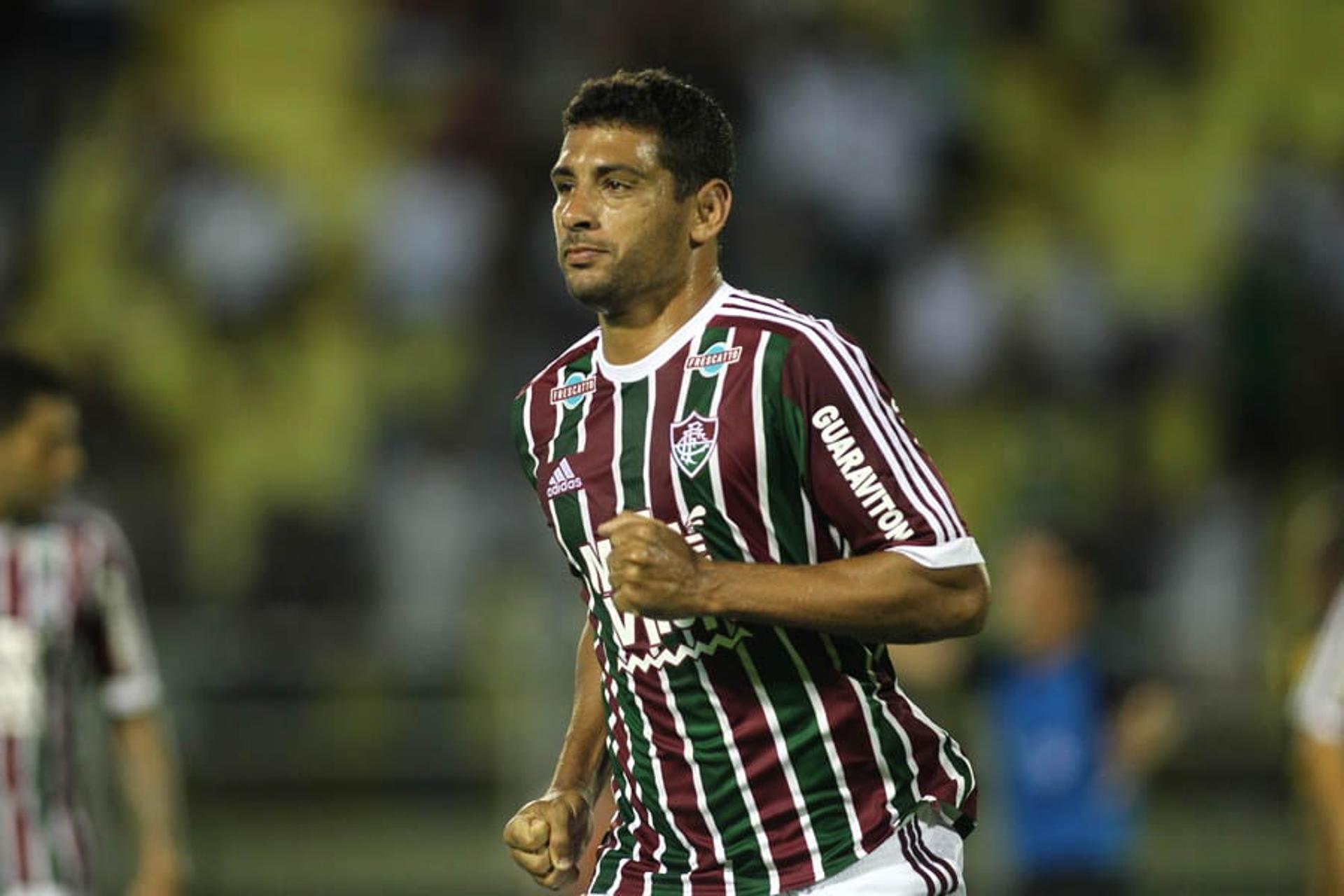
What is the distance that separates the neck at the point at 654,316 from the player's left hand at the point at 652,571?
593 millimetres

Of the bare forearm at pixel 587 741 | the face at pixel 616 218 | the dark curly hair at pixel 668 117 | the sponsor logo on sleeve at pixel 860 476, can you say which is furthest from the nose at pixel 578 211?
the bare forearm at pixel 587 741

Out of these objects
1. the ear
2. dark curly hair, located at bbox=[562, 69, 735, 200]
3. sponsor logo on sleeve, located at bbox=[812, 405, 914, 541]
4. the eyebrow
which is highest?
dark curly hair, located at bbox=[562, 69, 735, 200]

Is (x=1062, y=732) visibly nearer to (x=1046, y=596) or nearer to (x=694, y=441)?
(x=1046, y=596)

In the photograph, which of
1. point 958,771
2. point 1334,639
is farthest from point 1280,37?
point 958,771

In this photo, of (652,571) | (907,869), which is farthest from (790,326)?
(907,869)

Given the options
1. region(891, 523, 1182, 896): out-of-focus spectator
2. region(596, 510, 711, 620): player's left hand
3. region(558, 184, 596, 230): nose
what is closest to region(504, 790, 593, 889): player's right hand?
region(596, 510, 711, 620): player's left hand

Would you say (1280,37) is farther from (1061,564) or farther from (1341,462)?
(1061,564)

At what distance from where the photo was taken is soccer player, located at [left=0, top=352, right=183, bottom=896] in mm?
6223

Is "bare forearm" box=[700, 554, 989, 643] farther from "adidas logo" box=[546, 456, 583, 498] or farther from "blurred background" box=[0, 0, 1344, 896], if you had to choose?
"blurred background" box=[0, 0, 1344, 896]

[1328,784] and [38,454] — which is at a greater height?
[38,454]

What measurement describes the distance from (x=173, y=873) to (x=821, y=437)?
347 cm

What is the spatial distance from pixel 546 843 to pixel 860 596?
0.78 m

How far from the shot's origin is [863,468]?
3.78 m

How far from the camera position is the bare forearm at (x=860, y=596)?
11.8ft
